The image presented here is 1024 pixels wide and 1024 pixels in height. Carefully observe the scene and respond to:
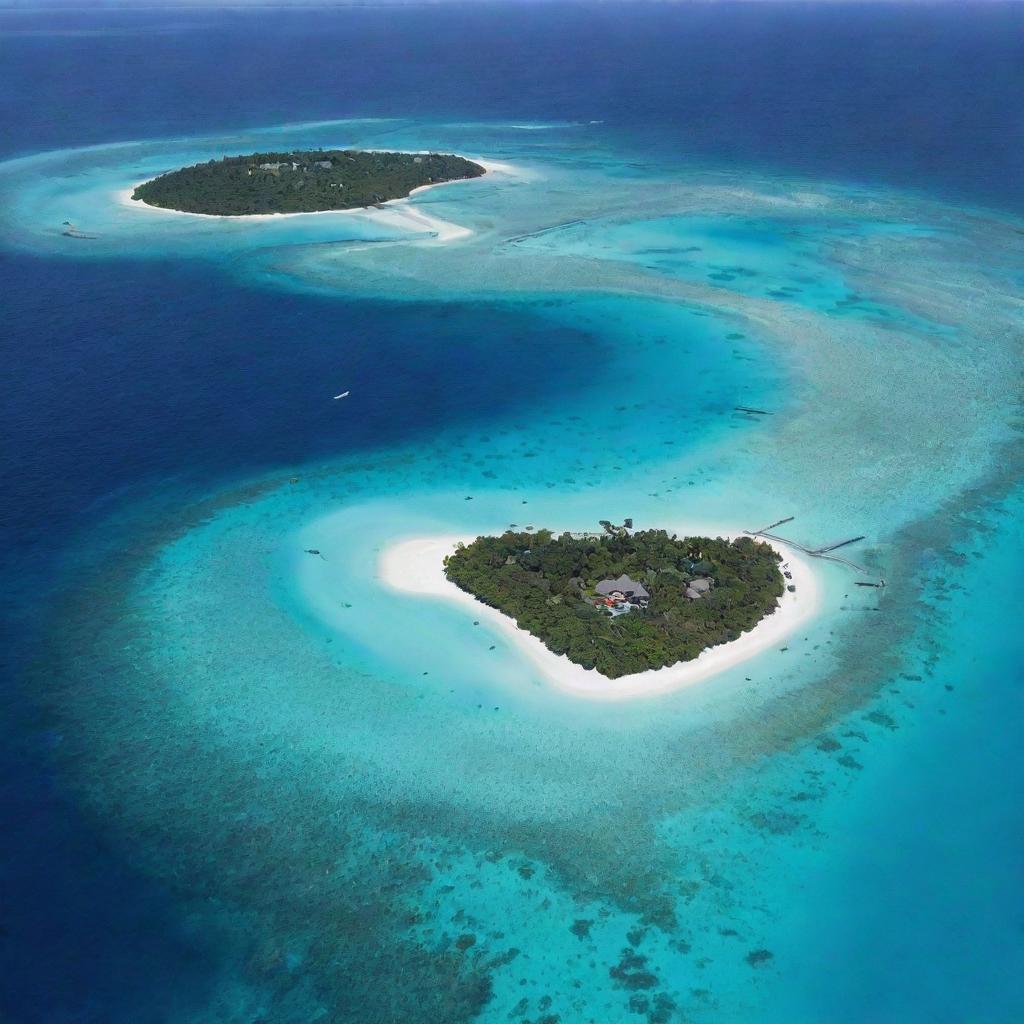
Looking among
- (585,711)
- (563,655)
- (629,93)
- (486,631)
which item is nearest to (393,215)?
(486,631)


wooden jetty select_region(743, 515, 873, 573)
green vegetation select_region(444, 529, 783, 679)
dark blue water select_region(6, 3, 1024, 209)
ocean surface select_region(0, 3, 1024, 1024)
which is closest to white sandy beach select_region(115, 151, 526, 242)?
ocean surface select_region(0, 3, 1024, 1024)

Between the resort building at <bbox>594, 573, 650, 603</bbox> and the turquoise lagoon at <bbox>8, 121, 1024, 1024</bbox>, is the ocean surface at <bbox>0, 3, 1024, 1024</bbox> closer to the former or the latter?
the turquoise lagoon at <bbox>8, 121, 1024, 1024</bbox>

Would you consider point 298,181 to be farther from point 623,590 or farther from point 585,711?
point 585,711

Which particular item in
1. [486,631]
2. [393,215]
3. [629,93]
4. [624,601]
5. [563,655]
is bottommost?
[563,655]

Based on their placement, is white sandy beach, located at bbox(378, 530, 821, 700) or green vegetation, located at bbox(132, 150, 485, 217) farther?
green vegetation, located at bbox(132, 150, 485, 217)

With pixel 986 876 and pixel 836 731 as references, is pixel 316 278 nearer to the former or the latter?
pixel 836 731

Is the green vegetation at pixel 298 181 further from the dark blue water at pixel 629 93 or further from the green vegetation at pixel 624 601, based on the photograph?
the green vegetation at pixel 624 601

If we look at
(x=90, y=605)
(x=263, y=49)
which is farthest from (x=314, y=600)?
(x=263, y=49)
